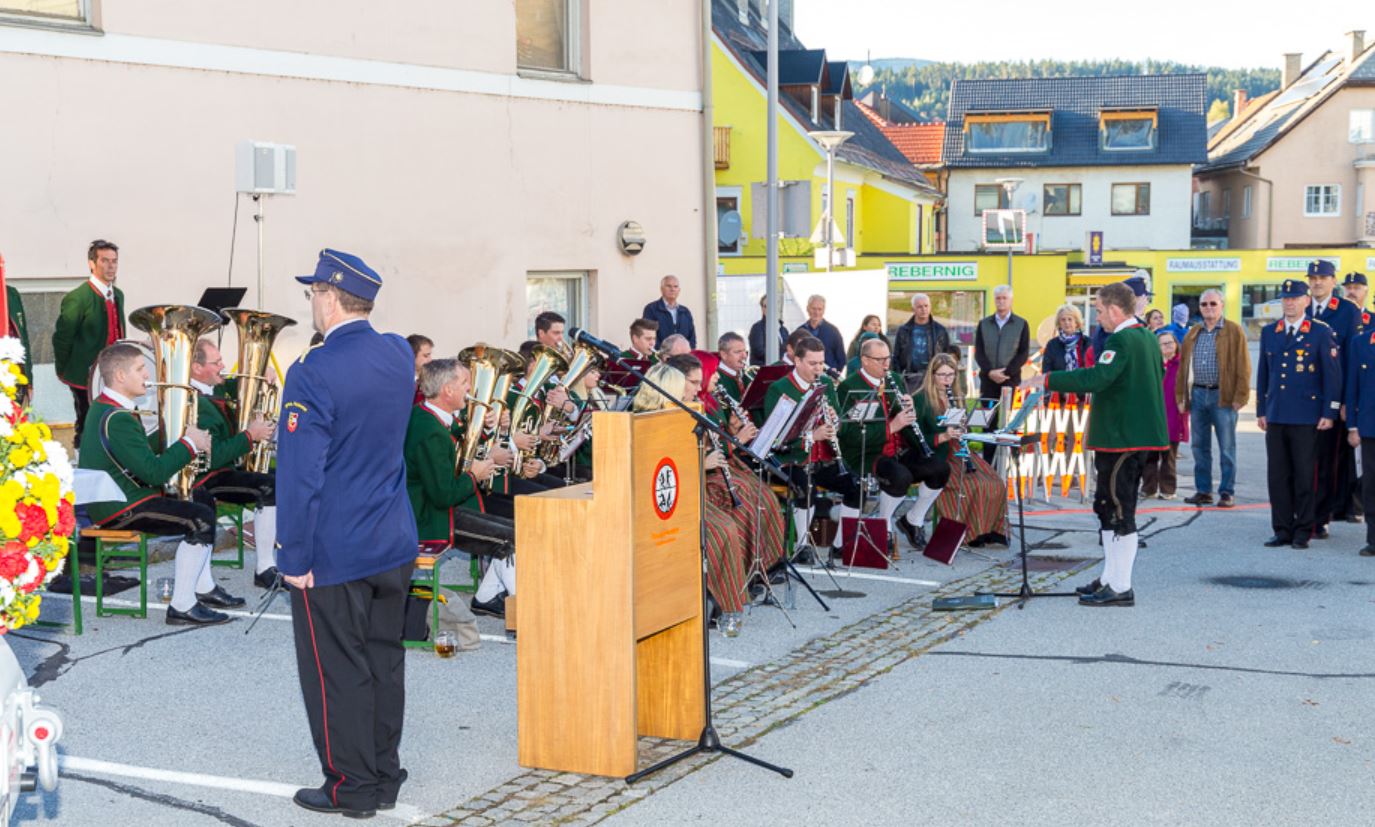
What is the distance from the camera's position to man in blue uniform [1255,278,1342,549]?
1251 cm

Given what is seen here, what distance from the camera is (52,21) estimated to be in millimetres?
11922

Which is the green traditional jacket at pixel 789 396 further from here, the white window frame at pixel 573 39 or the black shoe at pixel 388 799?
the white window frame at pixel 573 39

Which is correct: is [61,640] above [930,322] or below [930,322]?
below

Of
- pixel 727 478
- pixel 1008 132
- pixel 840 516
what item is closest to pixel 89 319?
pixel 727 478

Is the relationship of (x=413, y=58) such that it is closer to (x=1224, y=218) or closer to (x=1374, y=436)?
(x=1374, y=436)

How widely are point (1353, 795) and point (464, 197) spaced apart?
10700 mm

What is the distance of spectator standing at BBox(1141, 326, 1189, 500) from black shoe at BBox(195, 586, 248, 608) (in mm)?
8365

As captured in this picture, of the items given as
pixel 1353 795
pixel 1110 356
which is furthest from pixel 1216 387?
pixel 1353 795

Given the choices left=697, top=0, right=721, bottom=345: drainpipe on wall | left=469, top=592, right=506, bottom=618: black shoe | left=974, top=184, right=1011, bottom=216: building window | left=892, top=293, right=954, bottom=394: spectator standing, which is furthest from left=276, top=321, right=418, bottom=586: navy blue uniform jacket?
left=974, top=184, right=1011, bottom=216: building window

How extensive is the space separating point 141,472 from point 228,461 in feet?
2.18

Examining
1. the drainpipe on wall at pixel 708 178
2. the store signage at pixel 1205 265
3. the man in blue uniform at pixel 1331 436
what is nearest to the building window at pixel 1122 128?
the store signage at pixel 1205 265

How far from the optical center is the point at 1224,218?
73.2 meters

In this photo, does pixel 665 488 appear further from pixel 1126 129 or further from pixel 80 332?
pixel 1126 129

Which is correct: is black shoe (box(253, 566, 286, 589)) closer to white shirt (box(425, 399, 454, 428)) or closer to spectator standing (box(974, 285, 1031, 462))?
white shirt (box(425, 399, 454, 428))
